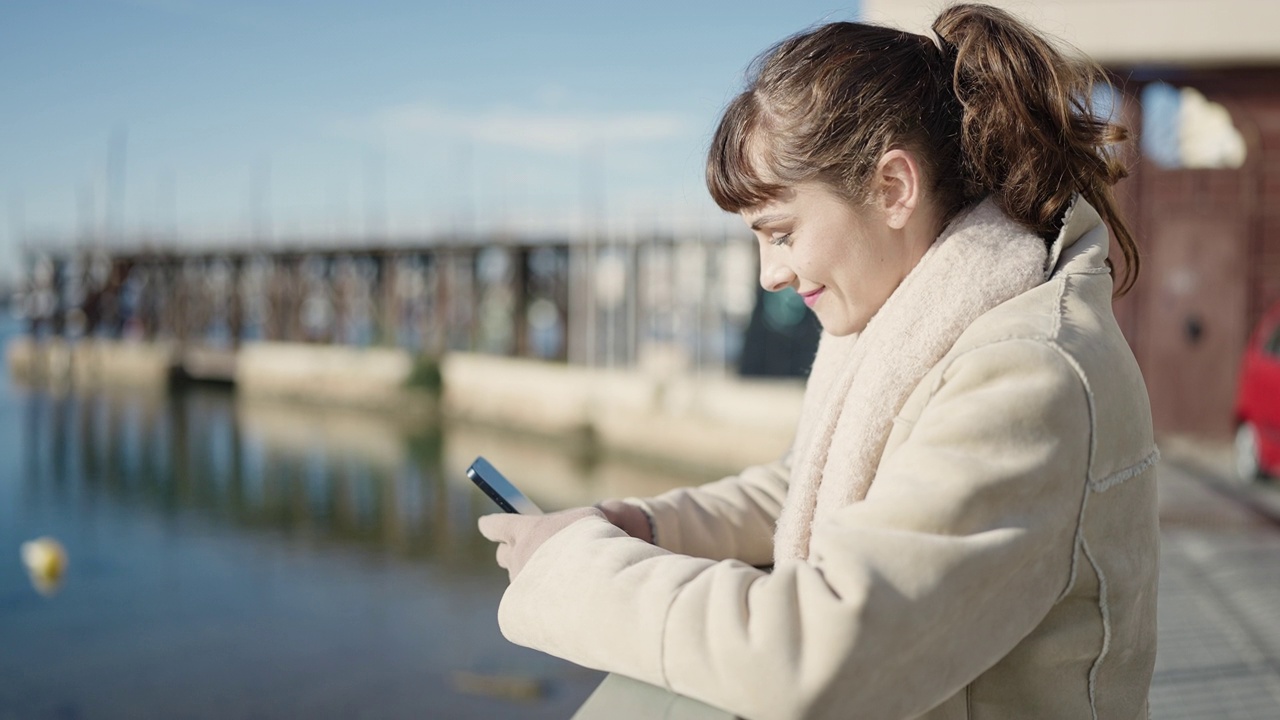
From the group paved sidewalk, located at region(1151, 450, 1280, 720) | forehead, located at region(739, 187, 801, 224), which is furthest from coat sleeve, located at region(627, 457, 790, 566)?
paved sidewalk, located at region(1151, 450, 1280, 720)

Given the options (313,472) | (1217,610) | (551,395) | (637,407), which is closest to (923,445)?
(1217,610)

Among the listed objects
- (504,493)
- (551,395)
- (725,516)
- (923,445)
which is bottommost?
(551,395)

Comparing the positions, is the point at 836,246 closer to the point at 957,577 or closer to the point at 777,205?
the point at 777,205

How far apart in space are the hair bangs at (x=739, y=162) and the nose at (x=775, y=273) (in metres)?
Result: 0.08

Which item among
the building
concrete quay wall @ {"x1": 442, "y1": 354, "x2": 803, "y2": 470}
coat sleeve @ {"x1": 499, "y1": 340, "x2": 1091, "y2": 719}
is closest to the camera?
coat sleeve @ {"x1": 499, "y1": 340, "x2": 1091, "y2": 719}

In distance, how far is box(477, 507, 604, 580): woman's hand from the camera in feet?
4.43

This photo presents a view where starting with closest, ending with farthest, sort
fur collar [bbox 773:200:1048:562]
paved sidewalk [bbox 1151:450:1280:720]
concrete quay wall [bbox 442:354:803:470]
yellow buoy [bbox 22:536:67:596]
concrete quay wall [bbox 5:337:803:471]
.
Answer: fur collar [bbox 773:200:1048:562] < paved sidewalk [bbox 1151:450:1280:720] < yellow buoy [bbox 22:536:67:596] < concrete quay wall [bbox 442:354:803:470] < concrete quay wall [bbox 5:337:803:471]

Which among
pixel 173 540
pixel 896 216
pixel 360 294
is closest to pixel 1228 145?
pixel 896 216

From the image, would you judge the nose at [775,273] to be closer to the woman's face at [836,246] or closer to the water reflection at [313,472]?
the woman's face at [836,246]

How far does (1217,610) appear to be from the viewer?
4949 mm

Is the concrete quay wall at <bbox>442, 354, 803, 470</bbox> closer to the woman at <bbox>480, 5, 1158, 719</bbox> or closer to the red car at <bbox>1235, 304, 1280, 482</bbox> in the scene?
the red car at <bbox>1235, 304, 1280, 482</bbox>

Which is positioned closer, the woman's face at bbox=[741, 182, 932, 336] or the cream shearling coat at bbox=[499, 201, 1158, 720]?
the cream shearling coat at bbox=[499, 201, 1158, 720]

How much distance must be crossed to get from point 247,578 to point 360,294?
24.2 metres

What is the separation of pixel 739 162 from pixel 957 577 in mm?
629
